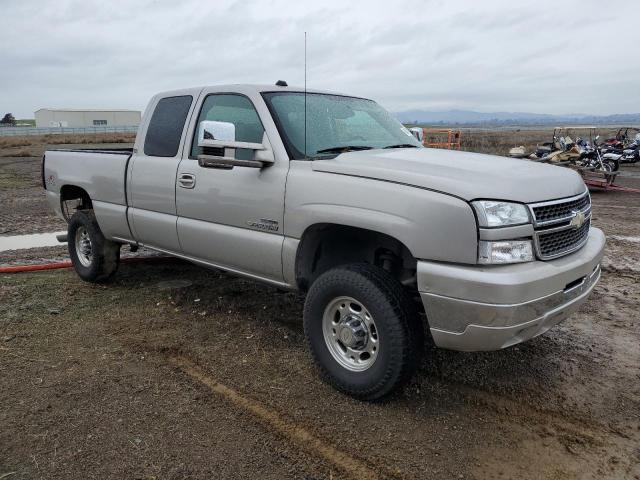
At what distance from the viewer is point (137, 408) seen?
3.39 m

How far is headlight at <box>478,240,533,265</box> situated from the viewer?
2889mm

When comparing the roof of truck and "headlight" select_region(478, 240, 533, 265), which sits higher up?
the roof of truck

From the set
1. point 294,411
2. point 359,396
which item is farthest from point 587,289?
point 294,411

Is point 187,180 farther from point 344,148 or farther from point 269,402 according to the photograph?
point 269,402

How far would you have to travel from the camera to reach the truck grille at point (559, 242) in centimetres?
311

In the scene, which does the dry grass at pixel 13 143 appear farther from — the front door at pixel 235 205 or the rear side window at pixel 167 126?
the front door at pixel 235 205

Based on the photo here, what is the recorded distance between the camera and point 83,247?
6078mm

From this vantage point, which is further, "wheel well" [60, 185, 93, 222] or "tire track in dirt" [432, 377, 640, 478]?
"wheel well" [60, 185, 93, 222]

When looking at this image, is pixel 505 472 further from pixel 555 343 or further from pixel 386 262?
pixel 555 343

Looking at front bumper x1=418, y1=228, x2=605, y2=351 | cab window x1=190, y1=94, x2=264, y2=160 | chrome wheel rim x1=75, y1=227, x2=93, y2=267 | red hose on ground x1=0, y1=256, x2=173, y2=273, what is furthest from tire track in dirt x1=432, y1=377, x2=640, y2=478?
red hose on ground x1=0, y1=256, x2=173, y2=273

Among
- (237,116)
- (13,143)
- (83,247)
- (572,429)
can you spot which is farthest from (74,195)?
(13,143)

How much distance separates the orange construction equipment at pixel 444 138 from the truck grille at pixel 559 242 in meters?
12.6

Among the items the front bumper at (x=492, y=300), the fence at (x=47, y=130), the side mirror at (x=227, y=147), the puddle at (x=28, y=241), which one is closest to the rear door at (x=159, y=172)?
the side mirror at (x=227, y=147)

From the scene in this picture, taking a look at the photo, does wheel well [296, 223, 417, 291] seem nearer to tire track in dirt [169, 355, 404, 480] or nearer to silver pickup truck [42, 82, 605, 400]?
silver pickup truck [42, 82, 605, 400]
